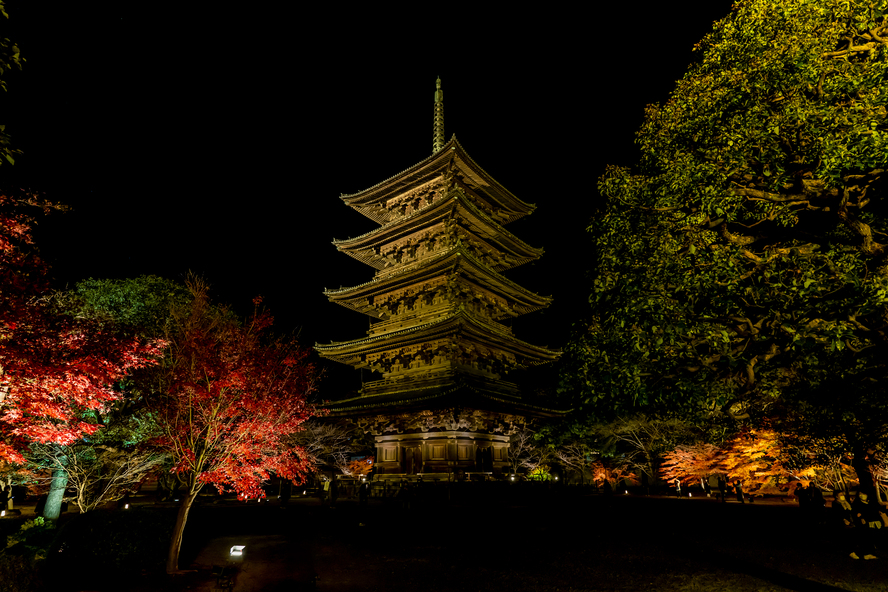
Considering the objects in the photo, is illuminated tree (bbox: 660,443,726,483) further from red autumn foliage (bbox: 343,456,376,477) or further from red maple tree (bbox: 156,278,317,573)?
red maple tree (bbox: 156,278,317,573)

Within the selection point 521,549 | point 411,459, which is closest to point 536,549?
point 521,549

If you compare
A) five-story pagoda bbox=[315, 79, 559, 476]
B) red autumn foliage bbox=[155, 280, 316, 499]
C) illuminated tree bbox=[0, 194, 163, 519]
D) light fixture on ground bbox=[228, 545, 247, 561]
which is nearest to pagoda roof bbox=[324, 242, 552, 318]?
five-story pagoda bbox=[315, 79, 559, 476]

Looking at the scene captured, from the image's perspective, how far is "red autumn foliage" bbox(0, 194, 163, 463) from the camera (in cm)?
736

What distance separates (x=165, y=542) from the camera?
9.98 metres

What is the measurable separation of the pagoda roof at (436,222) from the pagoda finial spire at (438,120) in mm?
5944

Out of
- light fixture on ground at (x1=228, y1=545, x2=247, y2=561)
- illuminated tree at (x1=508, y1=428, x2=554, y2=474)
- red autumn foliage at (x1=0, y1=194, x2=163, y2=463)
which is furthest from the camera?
illuminated tree at (x1=508, y1=428, x2=554, y2=474)

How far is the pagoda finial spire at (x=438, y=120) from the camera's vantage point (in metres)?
30.3

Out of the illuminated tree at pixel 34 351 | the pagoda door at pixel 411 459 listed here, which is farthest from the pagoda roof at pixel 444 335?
the illuminated tree at pixel 34 351

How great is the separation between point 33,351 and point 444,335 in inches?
685

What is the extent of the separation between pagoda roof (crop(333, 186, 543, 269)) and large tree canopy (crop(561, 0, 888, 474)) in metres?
15.6

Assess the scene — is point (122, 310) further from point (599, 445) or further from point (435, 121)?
point (599, 445)

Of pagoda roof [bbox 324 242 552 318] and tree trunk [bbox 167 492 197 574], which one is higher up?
pagoda roof [bbox 324 242 552 318]

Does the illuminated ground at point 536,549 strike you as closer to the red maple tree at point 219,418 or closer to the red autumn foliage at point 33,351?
the red maple tree at point 219,418

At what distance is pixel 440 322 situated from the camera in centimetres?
2244
